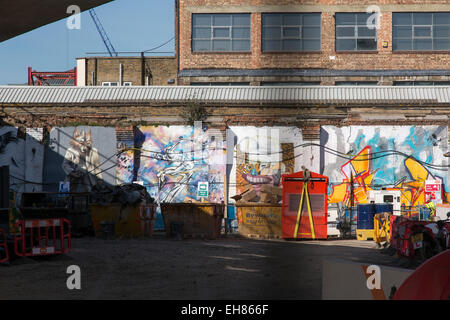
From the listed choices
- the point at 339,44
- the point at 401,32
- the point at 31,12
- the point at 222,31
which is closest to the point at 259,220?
the point at 31,12

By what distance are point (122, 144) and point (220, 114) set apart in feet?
14.6

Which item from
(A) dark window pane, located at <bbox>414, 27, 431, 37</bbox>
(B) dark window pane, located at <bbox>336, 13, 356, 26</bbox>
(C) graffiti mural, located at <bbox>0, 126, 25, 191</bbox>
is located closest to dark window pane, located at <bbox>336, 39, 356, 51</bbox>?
(B) dark window pane, located at <bbox>336, 13, 356, 26</bbox>

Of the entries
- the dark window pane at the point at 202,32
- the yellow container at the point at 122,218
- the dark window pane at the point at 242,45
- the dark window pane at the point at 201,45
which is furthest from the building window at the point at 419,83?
the yellow container at the point at 122,218

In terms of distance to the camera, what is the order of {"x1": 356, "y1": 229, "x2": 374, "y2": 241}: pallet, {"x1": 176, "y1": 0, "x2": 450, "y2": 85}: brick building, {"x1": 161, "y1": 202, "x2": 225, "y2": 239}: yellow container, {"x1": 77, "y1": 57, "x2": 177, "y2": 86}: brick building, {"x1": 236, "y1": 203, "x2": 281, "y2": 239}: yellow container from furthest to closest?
1. {"x1": 77, "y1": 57, "x2": 177, "y2": 86}: brick building
2. {"x1": 176, "y1": 0, "x2": 450, "y2": 85}: brick building
3. {"x1": 356, "y1": 229, "x2": 374, "y2": 241}: pallet
4. {"x1": 236, "y1": 203, "x2": 281, "y2": 239}: yellow container
5. {"x1": 161, "y1": 202, "x2": 225, "y2": 239}: yellow container

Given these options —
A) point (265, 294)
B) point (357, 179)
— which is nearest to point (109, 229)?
point (357, 179)

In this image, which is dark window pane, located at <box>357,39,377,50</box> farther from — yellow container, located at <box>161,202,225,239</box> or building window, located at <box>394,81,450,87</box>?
yellow container, located at <box>161,202,225,239</box>

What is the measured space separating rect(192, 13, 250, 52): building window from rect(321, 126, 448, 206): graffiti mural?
48.3ft

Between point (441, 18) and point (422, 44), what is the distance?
6.27ft

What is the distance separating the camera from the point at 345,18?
4019 cm

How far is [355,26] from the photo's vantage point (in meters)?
40.8

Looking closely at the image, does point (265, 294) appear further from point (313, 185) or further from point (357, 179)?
point (357, 179)

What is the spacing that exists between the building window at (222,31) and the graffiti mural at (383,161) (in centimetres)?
1472

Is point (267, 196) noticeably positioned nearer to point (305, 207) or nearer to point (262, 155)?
point (305, 207)

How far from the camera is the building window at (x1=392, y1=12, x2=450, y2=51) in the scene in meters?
39.5
